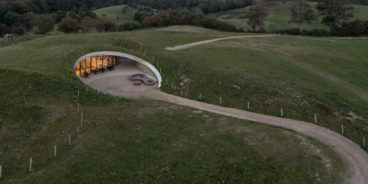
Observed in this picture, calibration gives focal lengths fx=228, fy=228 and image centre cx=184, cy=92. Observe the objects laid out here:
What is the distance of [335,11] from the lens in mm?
104750

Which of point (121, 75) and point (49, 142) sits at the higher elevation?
point (121, 75)

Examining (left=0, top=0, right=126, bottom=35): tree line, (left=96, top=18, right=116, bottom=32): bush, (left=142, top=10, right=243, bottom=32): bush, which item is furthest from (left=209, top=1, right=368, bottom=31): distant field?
(left=0, top=0, right=126, bottom=35): tree line

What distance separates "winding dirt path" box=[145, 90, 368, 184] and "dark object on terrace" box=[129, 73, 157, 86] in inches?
173

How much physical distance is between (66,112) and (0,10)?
133 meters

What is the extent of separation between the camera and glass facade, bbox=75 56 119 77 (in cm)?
4233

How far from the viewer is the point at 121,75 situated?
4562 centimetres

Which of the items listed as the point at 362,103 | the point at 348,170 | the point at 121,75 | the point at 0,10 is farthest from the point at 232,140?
the point at 0,10

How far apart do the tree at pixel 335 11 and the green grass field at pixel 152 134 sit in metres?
83.3

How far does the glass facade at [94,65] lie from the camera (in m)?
42.3

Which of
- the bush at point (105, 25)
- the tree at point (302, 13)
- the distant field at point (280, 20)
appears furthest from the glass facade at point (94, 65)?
the tree at point (302, 13)

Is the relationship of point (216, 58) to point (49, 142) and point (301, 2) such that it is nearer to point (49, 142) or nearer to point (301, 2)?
point (49, 142)

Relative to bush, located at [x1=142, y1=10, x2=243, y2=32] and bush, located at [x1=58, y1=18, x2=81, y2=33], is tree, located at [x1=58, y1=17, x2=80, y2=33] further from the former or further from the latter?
bush, located at [x1=142, y1=10, x2=243, y2=32]

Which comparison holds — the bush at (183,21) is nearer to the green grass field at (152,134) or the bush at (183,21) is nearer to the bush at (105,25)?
the bush at (105,25)

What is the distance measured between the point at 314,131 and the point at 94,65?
39.3 meters
